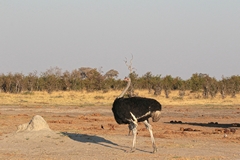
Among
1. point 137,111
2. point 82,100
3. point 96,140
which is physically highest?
point 82,100

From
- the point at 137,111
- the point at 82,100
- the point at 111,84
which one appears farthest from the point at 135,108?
the point at 111,84

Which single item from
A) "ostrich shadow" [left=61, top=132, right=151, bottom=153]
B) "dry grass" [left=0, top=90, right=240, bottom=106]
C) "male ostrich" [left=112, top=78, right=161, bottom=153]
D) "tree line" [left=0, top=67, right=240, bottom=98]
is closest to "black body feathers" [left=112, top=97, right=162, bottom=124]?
"male ostrich" [left=112, top=78, right=161, bottom=153]

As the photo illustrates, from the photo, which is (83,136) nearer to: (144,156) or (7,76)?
(144,156)

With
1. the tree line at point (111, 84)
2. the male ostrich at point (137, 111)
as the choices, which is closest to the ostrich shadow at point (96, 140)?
the male ostrich at point (137, 111)

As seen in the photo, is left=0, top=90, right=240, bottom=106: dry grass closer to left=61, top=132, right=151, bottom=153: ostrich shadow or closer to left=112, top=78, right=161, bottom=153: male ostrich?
left=61, top=132, right=151, bottom=153: ostrich shadow

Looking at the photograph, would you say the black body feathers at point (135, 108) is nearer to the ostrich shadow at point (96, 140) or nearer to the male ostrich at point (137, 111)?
the male ostrich at point (137, 111)

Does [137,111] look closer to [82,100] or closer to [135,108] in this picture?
[135,108]

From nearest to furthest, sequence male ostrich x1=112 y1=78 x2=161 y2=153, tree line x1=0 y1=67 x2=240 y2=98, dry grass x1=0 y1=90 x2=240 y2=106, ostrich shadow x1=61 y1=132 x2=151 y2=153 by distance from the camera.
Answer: male ostrich x1=112 y1=78 x2=161 y2=153 → ostrich shadow x1=61 y1=132 x2=151 y2=153 → dry grass x1=0 y1=90 x2=240 y2=106 → tree line x1=0 y1=67 x2=240 y2=98

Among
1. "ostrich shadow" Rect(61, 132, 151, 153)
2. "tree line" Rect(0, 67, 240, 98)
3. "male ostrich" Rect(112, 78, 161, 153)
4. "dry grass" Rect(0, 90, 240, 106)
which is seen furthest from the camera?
"tree line" Rect(0, 67, 240, 98)

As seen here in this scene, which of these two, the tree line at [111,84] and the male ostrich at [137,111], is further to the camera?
the tree line at [111,84]

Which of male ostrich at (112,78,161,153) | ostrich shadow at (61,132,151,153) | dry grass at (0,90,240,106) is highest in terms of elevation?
dry grass at (0,90,240,106)

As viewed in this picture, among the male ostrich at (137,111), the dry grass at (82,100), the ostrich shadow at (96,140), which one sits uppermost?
the dry grass at (82,100)

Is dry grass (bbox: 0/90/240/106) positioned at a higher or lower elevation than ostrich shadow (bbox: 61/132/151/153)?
higher

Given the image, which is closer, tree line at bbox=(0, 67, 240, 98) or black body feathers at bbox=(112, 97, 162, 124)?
black body feathers at bbox=(112, 97, 162, 124)
